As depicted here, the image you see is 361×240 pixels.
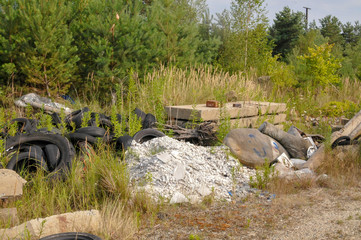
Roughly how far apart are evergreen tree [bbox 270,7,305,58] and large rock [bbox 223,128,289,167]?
1850cm

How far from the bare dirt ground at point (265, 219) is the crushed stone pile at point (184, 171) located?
0.26 m

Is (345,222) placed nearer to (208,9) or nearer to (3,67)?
(3,67)

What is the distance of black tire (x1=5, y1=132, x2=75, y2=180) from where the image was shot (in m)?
5.04

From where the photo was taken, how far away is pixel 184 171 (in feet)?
16.6

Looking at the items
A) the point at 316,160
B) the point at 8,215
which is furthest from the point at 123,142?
the point at 316,160

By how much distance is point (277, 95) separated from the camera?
11.6 meters

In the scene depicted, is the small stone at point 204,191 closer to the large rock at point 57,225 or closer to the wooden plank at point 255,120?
the large rock at point 57,225

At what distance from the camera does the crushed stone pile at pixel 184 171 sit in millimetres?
4781

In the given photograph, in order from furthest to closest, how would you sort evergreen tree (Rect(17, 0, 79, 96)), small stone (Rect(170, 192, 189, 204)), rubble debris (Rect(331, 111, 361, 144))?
evergreen tree (Rect(17, 0, 79, 96)) < rubble debris (Rect(331, 111, 361, 144)) < small stone (Rect(170, 192, 189, 204))

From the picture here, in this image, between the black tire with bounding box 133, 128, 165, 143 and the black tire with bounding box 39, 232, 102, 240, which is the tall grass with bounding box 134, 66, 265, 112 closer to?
the black tire with bounding box 133, 128, 165, 143

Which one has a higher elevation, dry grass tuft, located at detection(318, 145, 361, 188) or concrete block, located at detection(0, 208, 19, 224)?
dry grass tuft, located at detection(318, 145, 361, 188)

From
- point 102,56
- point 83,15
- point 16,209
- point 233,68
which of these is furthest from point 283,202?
point 233,68

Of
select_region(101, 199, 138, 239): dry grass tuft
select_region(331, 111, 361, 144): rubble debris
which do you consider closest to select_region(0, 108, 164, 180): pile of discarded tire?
select_region(101, 199, 138, 239): dry grass tuft

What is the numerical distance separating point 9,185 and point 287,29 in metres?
22.6
